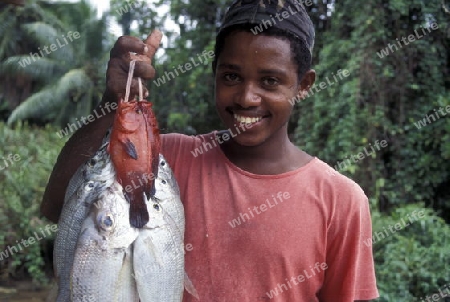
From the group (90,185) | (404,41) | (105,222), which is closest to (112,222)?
(105,222)

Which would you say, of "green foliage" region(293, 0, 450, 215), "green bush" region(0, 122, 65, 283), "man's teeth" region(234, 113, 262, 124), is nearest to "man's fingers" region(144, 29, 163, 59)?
"man's teeth" region(234, 113, 262, 124)

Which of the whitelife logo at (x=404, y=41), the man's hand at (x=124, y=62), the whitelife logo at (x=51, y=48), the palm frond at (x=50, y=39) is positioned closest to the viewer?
the man's hand at (x=124, y=62)

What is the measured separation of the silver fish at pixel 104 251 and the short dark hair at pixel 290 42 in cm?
71

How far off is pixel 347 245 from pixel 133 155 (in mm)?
873

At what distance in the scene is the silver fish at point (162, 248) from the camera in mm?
1621

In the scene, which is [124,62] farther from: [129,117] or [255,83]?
[255,83]

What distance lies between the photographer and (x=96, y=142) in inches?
71.7

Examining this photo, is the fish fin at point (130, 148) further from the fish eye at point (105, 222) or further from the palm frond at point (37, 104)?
the palm frond at point (37, 104)

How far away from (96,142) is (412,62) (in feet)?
22.7

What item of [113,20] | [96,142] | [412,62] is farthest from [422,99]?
[113,20]

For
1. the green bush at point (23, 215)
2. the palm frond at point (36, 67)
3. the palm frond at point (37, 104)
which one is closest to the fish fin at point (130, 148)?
the green bush at point (23, 215)

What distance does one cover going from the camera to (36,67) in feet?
62.0

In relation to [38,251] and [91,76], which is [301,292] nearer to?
[38,251]

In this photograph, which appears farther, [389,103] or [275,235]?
[389,103]
